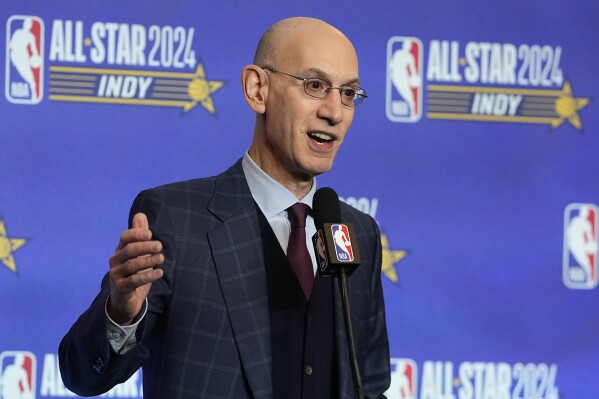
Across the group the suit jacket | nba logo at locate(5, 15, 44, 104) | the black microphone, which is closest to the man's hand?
the suit jacket

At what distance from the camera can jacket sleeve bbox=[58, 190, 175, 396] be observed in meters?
1.57

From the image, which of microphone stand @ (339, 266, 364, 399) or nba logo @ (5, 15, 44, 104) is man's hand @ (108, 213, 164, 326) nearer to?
microphone stand @ (339, 266, 364, 399)

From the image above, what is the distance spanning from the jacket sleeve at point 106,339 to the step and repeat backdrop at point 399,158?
1.12 meters

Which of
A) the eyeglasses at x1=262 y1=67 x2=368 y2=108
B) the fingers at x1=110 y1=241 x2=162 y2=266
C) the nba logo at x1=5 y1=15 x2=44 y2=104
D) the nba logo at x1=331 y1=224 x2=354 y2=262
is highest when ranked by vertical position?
the nba logo at x1=5 y1=15 x2=44 y2=104

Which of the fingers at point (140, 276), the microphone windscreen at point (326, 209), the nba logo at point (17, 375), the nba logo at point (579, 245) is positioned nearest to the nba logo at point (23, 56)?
the nba logo at point (17, 375)

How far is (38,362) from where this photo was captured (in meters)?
2.82

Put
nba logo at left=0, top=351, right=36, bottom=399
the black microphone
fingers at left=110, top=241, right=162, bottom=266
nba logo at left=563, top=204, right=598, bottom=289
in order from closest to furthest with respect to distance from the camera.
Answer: fingers at left=110, top=241, right=162, bottom=266 < the black microphone < nba logo at left=0, top=351, right=36, bottom=399 < nba logo at left=563, top=204, right=598, bottom=289

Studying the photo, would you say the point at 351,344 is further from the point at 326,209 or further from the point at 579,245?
the point at 579,245

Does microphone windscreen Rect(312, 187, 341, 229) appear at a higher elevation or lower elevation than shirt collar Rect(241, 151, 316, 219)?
lower

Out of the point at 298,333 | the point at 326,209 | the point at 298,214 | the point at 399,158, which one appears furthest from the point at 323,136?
the point at 399,158

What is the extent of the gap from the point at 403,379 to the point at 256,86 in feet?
4.39

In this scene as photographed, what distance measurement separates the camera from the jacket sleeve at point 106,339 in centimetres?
157

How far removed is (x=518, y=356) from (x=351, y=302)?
1.29m

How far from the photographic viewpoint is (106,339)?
5.10 ft
